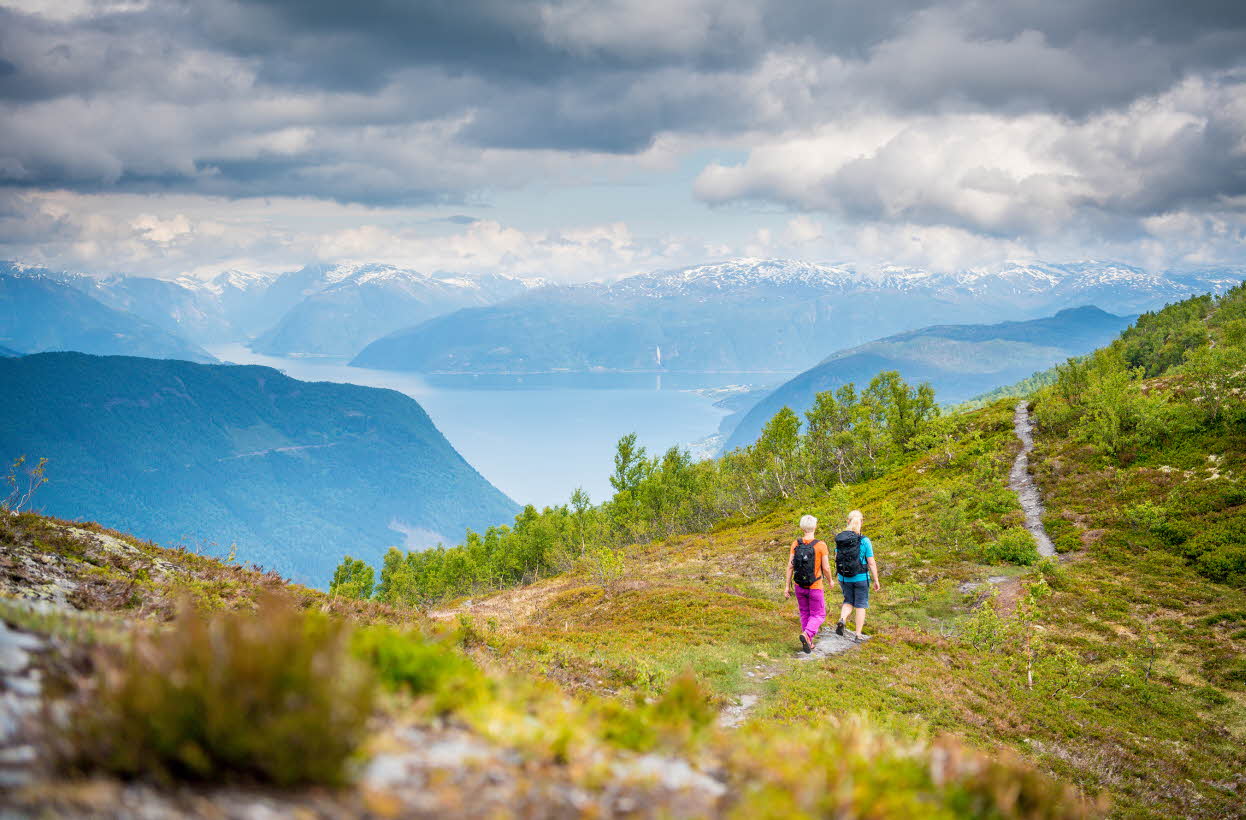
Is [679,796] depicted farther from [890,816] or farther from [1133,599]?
[1133,599]

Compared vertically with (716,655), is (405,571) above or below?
below

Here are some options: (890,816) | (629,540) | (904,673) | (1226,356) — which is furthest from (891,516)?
(629,540)

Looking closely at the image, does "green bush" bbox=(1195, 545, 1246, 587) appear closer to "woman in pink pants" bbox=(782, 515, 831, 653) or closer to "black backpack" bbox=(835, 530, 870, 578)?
"black backpack" bbox=(835, 530, 870, 578)

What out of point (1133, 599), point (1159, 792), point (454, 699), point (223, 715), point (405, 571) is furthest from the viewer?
point (405, 571)

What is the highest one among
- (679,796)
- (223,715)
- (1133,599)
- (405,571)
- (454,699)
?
(223,715)

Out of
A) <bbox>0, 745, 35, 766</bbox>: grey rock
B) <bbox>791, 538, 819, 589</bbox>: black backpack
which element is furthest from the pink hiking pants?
<bbox>0, 745, 35, 766</bbox>: grey rock

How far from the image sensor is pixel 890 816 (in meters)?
3.38

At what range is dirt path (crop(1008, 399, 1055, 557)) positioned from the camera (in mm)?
32375

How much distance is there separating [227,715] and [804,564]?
1261cm

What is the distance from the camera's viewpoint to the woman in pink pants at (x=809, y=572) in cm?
1348

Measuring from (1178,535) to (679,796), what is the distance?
35.8 m

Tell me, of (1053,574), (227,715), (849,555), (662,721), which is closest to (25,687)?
(227,715)

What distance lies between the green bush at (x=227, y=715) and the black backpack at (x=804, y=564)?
39.0ft

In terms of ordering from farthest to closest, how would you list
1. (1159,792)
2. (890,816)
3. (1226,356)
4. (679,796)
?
1. (1226,356)
2. (1159,792)
3. (679,796)
4. (890,816)
